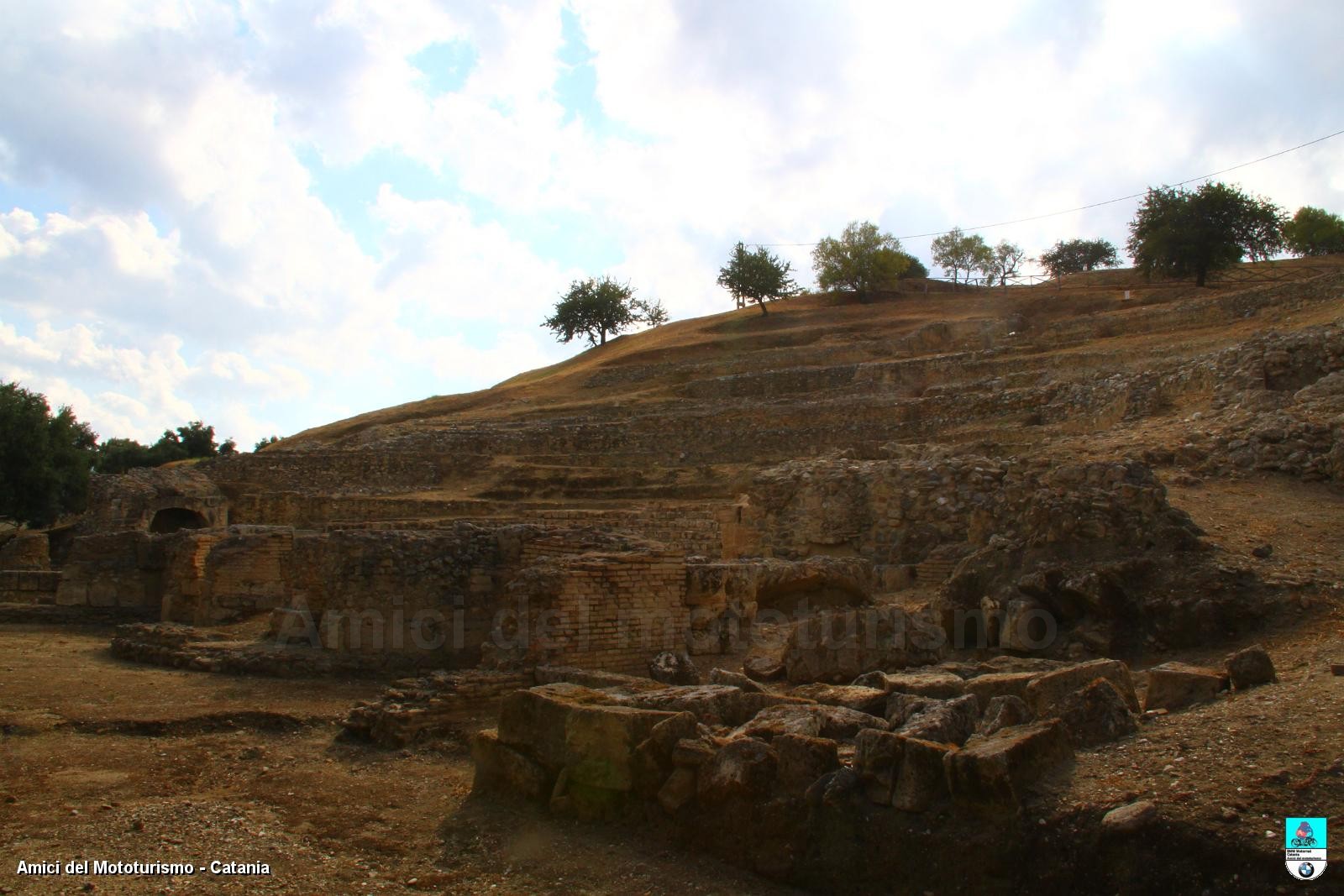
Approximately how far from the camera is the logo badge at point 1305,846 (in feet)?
10.8

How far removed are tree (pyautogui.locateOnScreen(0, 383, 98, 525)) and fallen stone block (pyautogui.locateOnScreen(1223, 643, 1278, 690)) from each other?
36.0 metres

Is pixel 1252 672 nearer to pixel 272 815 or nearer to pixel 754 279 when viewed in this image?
pixel 272 815

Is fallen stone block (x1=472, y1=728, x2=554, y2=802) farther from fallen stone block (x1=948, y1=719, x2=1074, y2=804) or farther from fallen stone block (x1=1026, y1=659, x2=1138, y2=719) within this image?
fallen stone block (x1=1026, y1=659, x2=1138, y2=719)

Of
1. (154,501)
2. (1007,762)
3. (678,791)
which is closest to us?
(1007,762)

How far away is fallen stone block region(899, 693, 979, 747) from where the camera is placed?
475cm

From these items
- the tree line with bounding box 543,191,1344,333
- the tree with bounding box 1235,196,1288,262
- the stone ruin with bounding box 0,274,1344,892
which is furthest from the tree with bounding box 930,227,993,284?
the stone ruin with bounding box 0,274,1344,892

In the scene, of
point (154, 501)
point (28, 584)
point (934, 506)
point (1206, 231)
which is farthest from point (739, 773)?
point (1206, 231)

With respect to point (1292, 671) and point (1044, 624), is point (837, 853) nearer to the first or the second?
point (1292, 671)

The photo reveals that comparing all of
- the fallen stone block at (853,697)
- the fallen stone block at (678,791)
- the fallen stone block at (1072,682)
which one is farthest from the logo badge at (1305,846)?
the fallen stone block at (678,791)

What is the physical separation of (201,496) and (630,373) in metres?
20.9

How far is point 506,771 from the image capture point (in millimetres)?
5809

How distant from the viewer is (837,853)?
429cm

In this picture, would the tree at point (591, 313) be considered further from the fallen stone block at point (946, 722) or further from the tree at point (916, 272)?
the fallen stone block at point (946, 722)

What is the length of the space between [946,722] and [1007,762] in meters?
0.80
